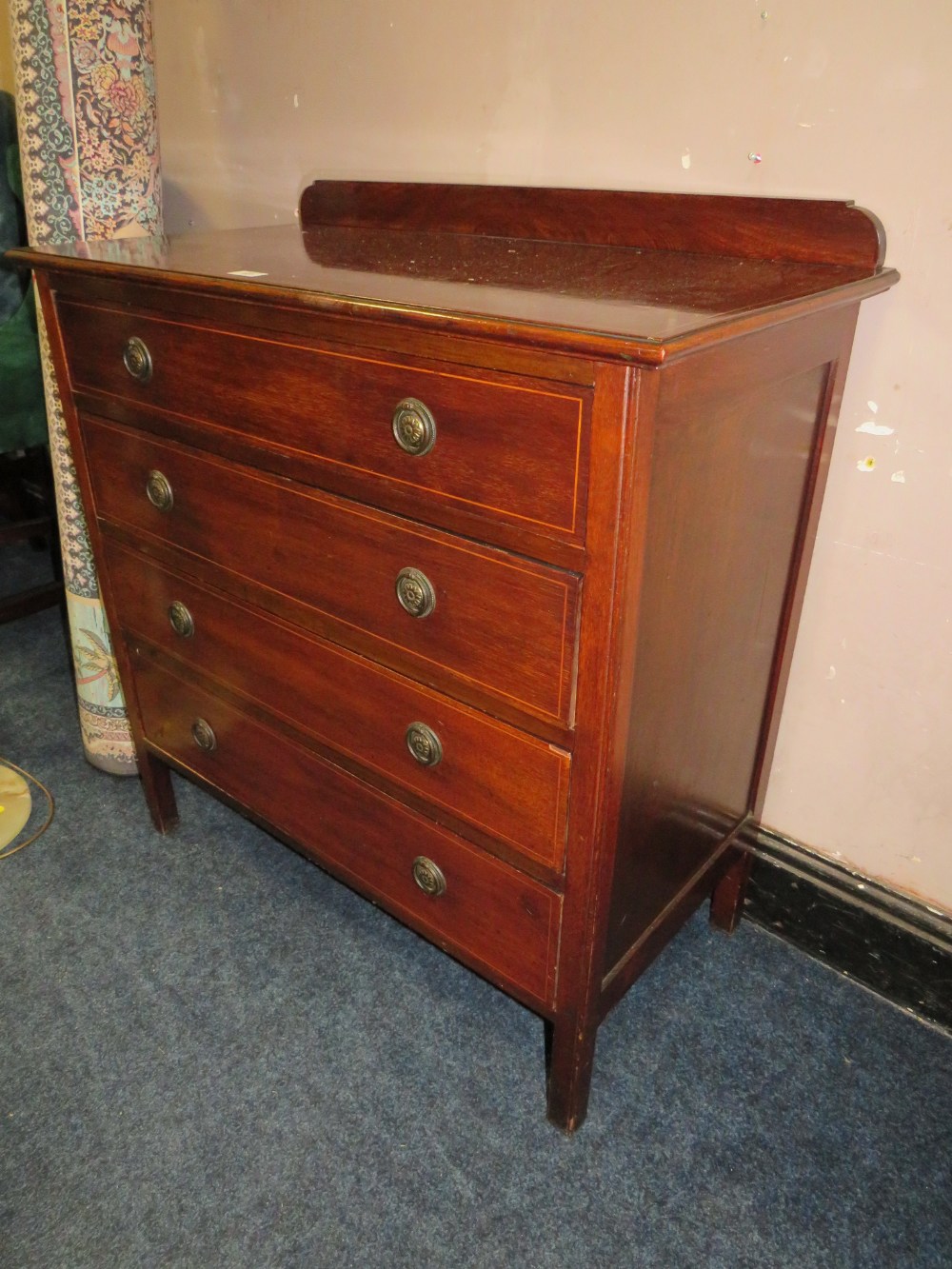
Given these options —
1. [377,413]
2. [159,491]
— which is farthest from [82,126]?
[377,413]

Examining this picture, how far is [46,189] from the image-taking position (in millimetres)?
1504

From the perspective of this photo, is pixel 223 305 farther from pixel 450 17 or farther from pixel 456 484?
pixel 450 17

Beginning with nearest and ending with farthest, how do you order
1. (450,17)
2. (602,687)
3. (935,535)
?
(602,687) < (935,535) < (450,17)

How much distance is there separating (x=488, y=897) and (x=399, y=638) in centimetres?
34

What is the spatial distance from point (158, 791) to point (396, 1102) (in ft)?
2.44

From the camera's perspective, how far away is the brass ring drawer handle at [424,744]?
109cm

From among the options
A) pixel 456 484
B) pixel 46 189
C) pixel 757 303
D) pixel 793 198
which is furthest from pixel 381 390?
pixel 46 189

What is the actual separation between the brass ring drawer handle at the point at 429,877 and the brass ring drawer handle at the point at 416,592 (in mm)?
357

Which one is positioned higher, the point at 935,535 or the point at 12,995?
the point at 935,535

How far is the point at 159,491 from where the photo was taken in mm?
1295

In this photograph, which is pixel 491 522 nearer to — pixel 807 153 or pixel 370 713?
pixel 370 713

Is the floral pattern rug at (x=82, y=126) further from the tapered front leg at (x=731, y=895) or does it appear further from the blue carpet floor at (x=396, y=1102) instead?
the tapered front leg at (x=731, y=895)

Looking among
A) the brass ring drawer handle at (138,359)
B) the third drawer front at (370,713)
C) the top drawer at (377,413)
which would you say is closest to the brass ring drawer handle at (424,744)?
the third drawer front at (370,713)

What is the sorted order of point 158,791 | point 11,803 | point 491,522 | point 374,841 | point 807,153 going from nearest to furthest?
point 491,522, point 807,153, point 374,841, point 158,791, point 11,803
